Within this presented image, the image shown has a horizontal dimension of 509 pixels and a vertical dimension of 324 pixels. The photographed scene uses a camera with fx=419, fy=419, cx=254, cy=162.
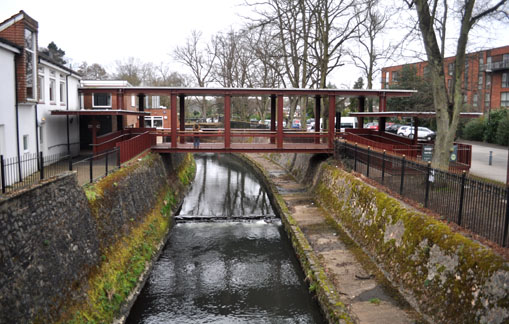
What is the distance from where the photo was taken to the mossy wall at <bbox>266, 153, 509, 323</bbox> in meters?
7.58

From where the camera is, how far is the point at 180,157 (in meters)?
28.9

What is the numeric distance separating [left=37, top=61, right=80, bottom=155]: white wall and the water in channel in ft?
22.0

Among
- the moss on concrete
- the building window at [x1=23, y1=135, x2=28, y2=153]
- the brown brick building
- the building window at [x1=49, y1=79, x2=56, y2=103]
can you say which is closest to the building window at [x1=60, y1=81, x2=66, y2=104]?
the building window at [x1=49, y1=79, x2=56, y2=103]

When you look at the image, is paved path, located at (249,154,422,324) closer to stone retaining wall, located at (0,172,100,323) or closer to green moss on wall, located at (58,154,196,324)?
green moss on wall, located at (58,154,196,324)

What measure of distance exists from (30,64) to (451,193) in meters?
14.6

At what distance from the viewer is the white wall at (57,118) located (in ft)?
58.9

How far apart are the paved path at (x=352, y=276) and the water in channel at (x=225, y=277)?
3.25ft

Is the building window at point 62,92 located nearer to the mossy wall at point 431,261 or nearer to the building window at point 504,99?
the mossy wall at point 431,261

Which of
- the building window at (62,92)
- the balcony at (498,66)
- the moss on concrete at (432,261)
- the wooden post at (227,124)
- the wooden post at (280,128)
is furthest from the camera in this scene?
the balcony at (498,66)

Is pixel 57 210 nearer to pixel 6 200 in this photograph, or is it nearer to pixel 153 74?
pixel 6 200

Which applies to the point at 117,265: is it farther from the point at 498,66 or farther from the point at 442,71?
the point at 498,66

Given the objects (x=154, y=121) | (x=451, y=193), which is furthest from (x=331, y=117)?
(x=154, y=121)

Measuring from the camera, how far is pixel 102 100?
29.0m

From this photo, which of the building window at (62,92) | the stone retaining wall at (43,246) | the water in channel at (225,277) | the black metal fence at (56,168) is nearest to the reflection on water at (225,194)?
the water in channel at (225,277)
